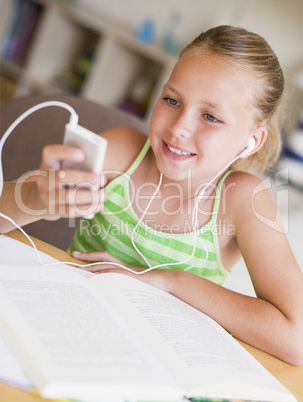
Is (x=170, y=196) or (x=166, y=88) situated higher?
(x=166, y=88)

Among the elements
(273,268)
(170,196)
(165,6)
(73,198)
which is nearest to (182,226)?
(170,196)

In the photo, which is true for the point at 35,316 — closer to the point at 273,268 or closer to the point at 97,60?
the point at 273,268

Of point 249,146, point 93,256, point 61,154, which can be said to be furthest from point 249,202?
point 61,154

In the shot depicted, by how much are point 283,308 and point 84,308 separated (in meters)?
0.35

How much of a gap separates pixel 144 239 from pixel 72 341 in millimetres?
493

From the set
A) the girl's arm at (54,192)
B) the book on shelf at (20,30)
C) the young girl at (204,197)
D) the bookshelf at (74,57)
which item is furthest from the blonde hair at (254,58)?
the book on shelf at (20,30)


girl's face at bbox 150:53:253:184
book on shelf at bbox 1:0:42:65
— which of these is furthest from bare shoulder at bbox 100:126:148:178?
book on shelf at bbox 1:0:42:65

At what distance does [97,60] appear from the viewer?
2.47 m

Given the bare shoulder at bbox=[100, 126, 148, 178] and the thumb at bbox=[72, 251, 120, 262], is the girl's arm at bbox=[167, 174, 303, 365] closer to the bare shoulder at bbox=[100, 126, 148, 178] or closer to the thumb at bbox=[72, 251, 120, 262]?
the thumb at bbox=[72, 251, 120, 262]

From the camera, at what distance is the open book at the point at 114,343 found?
1.47ft

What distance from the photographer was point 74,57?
2.83m

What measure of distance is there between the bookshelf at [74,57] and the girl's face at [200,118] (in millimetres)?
1481

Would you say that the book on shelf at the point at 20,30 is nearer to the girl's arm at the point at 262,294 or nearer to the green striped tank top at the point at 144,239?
the green striped tank top at the point at 144,239

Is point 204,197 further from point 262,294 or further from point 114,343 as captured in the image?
point 114,343
